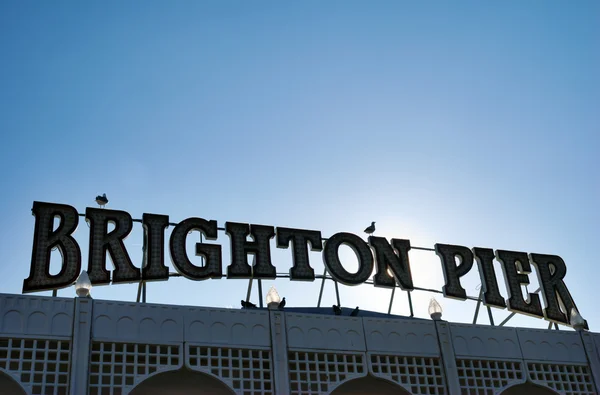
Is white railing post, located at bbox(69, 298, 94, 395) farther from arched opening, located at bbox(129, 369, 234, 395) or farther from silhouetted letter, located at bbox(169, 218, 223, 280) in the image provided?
silhouetted letter, located at bbox(169, 218, 223, 280)

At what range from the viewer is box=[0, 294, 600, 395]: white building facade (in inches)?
738

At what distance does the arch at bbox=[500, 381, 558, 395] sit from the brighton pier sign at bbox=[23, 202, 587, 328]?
3.40m

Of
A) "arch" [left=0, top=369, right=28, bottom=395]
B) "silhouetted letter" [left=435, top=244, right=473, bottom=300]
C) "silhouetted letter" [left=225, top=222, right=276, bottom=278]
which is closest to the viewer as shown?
"arch" [left=0, top=369, right=28, bottom=395]

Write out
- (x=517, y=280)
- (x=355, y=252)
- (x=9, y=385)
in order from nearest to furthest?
(x=9, y=385), (x=355, y=252), (x=517, y=280)

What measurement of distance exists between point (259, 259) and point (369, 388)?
5548 mm

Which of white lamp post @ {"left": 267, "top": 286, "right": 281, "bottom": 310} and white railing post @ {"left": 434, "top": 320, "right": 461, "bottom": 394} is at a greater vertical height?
white lamp post @ {"left": 267, "top": 286, "right": 281, "bottom": 310}

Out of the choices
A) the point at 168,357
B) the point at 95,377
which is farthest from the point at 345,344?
the point at 95,377

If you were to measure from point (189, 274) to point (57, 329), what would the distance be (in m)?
5.61

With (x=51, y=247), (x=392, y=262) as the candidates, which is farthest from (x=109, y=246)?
(x=392, y=262)

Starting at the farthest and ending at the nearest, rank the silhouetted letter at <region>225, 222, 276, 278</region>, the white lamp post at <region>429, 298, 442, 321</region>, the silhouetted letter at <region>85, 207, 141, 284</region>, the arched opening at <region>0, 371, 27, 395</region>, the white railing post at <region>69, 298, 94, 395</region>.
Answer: the silhouetted letter at <region>225, 222, 276, 278</region> → the white lamp post at <region>429, 298, 442, 321</region> → the silhouetted letter at <region>85, 207, 141, 284</region> → the arched opening at <region>0, 371, 27, 395</region> → the white railing post at <region>69, 298, 94, 395</region>

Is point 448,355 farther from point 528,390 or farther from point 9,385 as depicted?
point 9,385

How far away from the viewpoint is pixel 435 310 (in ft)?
76.4

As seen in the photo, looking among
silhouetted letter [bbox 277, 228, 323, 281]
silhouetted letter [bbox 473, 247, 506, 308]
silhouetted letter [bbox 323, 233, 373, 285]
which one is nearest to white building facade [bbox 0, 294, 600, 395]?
silhouetted letter [bbox 473, 247, 506, 308]

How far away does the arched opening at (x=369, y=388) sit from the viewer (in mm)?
21688
